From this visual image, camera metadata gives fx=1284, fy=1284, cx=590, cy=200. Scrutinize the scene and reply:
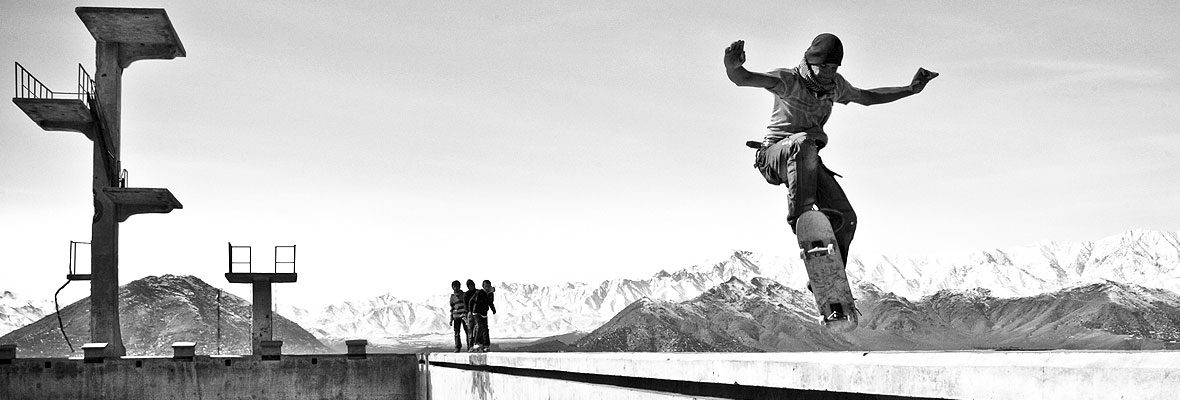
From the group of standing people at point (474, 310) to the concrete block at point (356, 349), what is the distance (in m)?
9.43

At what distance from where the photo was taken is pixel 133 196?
3741 centimetres

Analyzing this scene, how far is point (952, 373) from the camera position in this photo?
160 inches

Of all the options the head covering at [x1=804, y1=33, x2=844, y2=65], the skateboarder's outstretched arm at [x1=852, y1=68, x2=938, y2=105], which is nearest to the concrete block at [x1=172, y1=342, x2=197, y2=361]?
the skateboarder's outstretched arm at [x1=852, y1=68, x2=938, y2=105]

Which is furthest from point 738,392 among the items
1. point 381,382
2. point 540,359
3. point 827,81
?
point 381,382

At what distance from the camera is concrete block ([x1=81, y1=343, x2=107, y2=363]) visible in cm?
3353

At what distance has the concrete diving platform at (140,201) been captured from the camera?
122 ft

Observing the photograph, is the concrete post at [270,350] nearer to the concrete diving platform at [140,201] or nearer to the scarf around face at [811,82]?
the concrete diving platform at [140,201]

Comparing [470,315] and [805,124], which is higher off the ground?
[805,124]

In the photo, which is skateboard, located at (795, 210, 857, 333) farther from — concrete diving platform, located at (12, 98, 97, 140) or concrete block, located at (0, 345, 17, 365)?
concrete diving platform, located at (12, 98, 97, 140)

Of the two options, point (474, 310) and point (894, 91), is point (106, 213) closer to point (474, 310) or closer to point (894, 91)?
point (474, 310)

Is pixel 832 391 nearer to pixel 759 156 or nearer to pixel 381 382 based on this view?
pixel 759 156

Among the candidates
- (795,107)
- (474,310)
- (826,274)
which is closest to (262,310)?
(474,310)

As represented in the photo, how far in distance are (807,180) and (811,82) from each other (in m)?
0.70

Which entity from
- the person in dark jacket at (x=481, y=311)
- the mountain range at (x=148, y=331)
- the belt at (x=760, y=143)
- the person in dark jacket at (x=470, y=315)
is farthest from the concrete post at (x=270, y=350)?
the mountain range at (x=148, y=331)
